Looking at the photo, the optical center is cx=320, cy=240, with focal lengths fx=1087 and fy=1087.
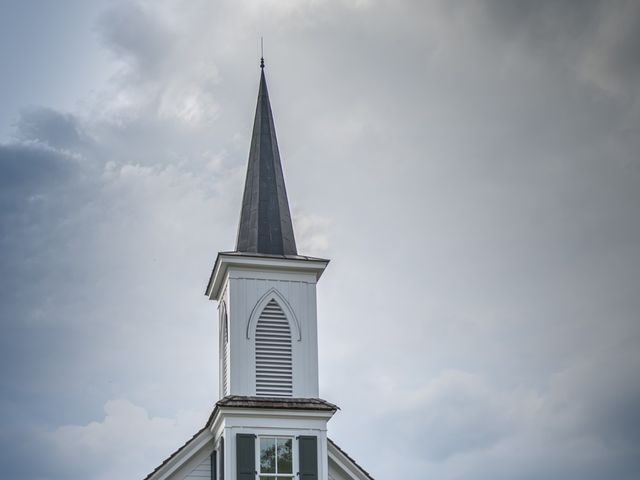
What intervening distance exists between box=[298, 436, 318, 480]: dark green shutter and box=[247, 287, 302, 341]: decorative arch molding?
10.3ft

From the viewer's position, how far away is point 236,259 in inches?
1284

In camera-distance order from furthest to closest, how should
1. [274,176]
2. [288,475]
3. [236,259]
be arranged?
[274,176], [236,259], [288,475]

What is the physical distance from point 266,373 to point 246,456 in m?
2.67

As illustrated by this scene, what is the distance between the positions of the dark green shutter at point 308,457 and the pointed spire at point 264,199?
594cm

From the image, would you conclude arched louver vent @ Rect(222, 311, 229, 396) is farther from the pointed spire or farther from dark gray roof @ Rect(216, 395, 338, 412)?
the pointed spire

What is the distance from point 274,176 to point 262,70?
14.5ft

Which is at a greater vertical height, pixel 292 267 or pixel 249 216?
pixel 249 216

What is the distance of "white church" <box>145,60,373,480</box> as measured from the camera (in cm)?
3069

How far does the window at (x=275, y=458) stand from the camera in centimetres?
3040

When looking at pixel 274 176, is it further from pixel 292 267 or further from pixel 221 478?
pixel 221 478

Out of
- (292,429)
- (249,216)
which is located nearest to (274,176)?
(249,216)

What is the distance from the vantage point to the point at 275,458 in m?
30.7

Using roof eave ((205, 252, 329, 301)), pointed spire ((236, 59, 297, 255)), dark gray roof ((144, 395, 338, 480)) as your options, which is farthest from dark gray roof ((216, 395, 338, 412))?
pointed spire ((236, 59, 297, 255))

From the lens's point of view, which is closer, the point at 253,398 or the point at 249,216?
the point at 253,398
